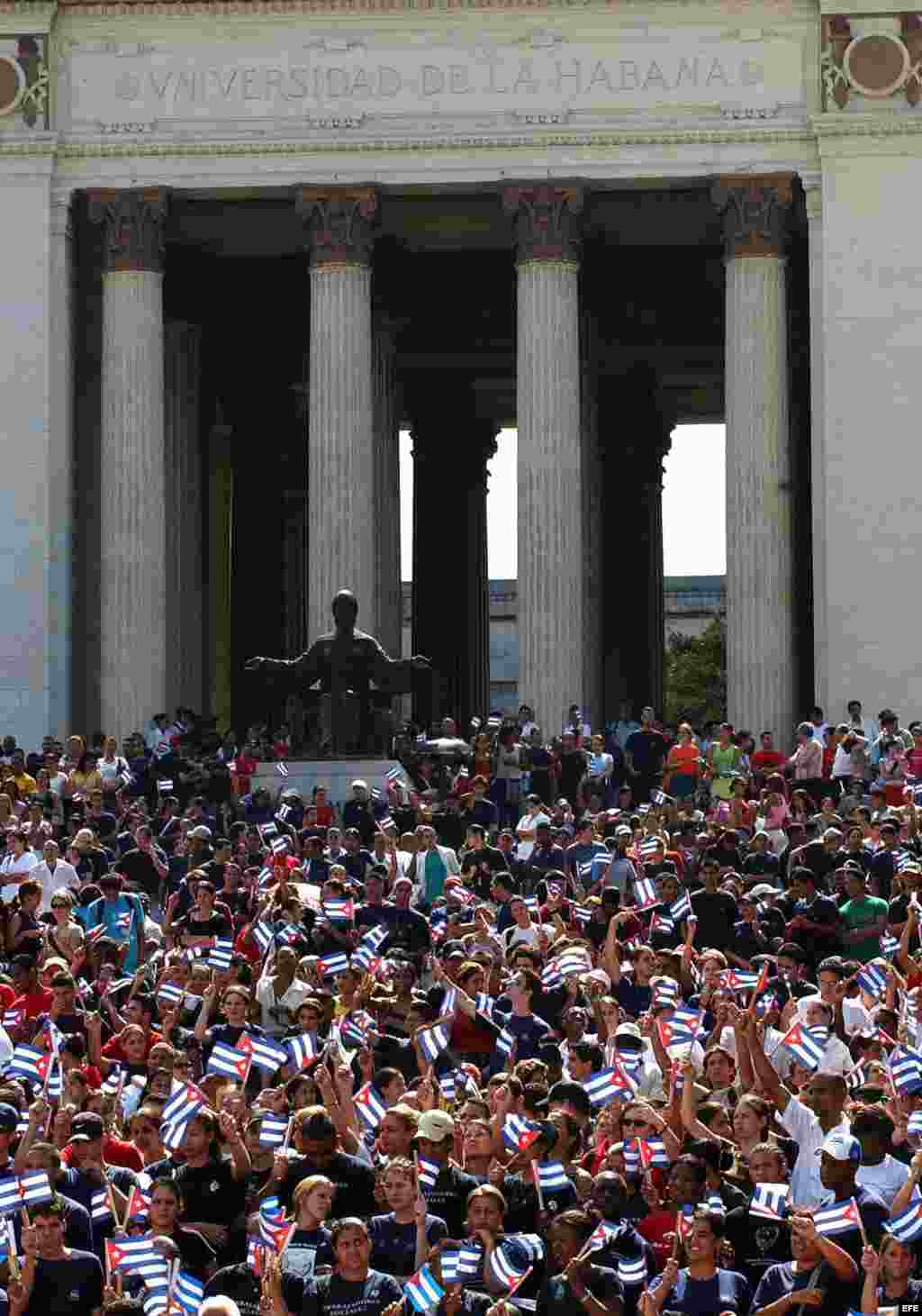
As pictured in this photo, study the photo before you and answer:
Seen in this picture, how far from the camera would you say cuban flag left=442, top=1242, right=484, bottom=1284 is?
876 inches

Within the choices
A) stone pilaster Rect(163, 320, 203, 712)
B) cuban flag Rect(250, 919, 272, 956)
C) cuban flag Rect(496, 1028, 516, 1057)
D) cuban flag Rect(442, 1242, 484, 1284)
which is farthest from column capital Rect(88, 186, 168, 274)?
cuban flag Rect(442, 1242, 484, 1284)

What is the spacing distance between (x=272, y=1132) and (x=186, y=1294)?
325cm

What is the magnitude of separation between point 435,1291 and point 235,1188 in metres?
3.55

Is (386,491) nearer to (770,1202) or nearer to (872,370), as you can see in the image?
(872,370)

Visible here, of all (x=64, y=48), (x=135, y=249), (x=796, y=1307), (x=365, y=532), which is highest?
(x=64, y=48)

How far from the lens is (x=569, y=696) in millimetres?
66688

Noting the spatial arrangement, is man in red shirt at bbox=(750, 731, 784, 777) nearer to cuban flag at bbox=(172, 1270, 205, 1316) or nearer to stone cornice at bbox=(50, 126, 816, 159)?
stone cornice at bbox=(50, 126, 816, 159)

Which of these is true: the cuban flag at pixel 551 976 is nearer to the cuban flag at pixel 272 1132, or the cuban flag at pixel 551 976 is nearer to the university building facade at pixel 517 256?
the cuban flag at pixel 272 1132

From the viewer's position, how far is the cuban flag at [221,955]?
34969 mm

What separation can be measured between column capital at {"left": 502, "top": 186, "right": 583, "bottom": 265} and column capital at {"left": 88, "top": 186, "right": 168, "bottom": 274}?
723 cm

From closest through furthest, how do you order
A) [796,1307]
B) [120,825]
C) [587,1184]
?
[796,1307]
[587,1184]
[120,825]

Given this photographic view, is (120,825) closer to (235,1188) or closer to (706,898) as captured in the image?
(706,898)

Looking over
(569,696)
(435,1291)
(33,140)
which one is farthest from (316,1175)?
(33,140)

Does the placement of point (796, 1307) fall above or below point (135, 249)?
below
